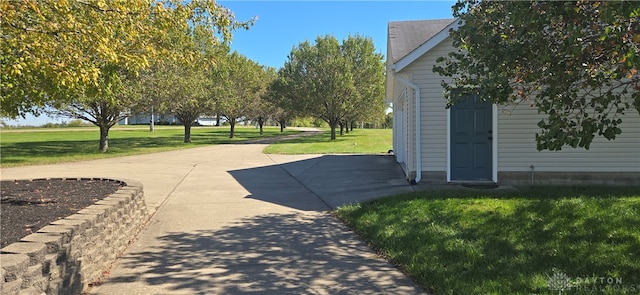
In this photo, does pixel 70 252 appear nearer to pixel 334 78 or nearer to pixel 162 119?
pixel 334 78

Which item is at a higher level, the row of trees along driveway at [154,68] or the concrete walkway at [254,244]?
the row of trees along driveway at [154,68]

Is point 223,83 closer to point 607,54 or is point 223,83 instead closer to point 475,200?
point 475,200

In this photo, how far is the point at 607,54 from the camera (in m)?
4.43

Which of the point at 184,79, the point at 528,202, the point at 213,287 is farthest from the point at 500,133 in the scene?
the point at 184,79

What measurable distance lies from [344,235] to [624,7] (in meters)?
4.14

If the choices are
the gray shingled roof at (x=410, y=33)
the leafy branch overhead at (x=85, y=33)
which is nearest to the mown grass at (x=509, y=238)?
the leafy branch overhead at (x=85, y=33)

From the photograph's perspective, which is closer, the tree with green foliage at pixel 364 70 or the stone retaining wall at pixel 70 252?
the stone retaining wall at pixel 70 252

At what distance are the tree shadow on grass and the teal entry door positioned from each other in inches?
184

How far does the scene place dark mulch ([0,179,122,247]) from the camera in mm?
4742

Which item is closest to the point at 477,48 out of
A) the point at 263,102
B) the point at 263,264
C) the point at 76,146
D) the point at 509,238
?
the point at 509,238

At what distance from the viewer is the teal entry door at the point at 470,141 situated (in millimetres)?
9844

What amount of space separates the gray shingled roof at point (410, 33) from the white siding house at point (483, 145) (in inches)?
49.9

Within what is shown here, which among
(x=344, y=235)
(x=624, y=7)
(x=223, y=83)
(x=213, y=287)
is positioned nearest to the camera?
(x=624, y=7)

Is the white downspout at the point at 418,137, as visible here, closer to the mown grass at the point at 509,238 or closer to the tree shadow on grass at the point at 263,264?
the mown grass at the point at 509,238
